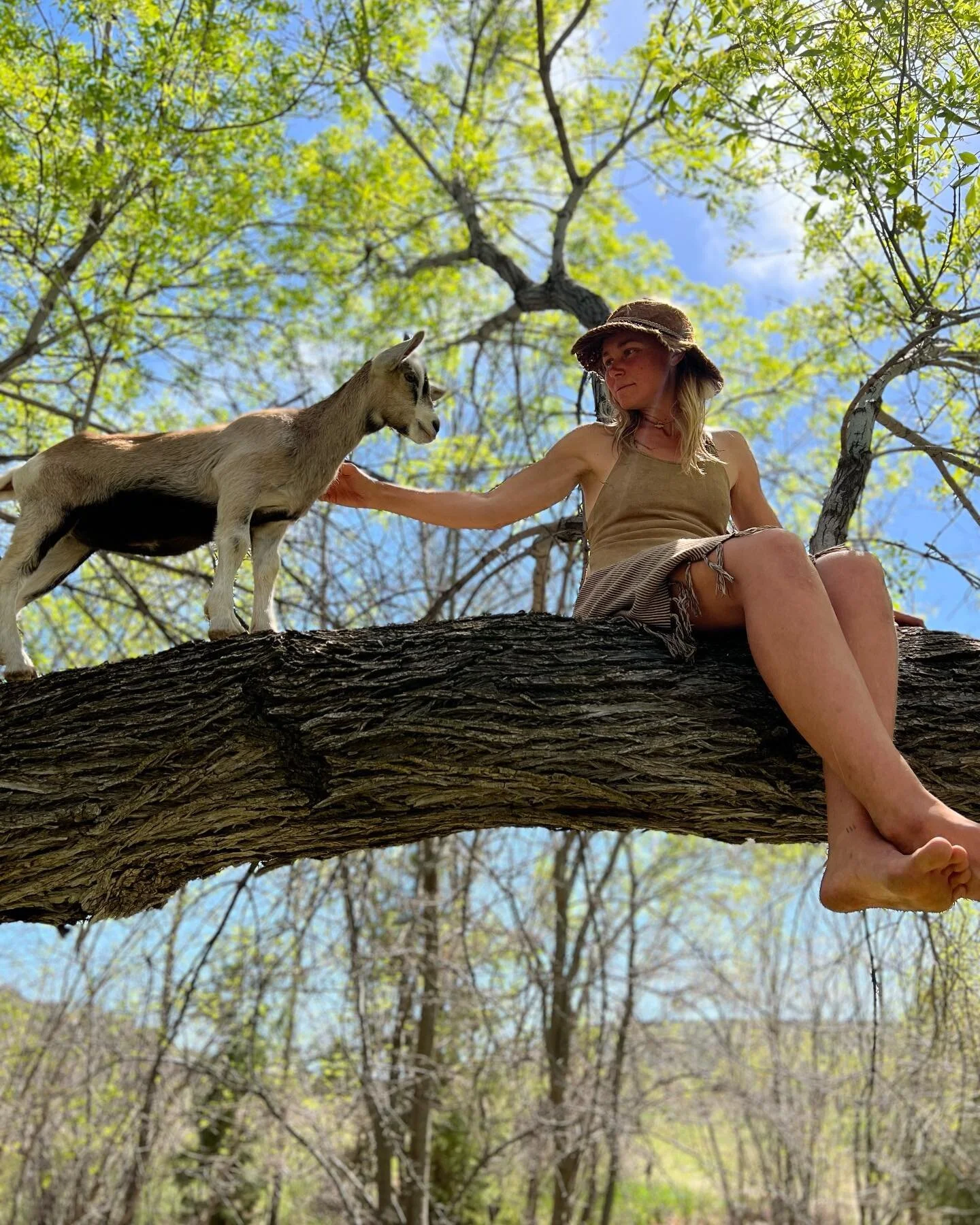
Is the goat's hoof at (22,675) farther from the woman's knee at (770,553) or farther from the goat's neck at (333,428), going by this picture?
the woman's knee at (770,553)

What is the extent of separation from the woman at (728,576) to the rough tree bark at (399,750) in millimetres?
163

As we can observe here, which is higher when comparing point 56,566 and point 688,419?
point 688,419

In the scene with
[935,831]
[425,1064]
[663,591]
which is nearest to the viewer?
[935,831]

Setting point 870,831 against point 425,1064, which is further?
point 425,1064

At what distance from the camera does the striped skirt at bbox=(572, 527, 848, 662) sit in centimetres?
249

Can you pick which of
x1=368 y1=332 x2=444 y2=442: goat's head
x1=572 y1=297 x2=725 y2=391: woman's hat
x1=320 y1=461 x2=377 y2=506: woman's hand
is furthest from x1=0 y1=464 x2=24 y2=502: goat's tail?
x1=572 y1=297 x2=725 y2=391: woman's hat

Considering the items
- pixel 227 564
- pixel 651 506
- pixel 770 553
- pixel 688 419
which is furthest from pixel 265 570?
pixel 770 553

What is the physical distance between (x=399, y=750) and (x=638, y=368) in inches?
49.1

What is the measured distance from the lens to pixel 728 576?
2.41 meters

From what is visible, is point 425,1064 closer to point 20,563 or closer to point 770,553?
point 20,563

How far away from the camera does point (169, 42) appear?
5.17 meters

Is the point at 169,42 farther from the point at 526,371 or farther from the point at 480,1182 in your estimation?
the point at 480,1182

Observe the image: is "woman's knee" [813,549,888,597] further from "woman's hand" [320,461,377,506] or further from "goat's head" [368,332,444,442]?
"woman's hand" [320,461,377,506]

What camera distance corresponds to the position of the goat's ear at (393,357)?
2.90 m
